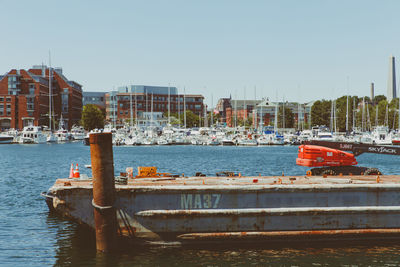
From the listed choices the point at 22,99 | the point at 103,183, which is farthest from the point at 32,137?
the point at 103,183

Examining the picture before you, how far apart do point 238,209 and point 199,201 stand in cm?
126

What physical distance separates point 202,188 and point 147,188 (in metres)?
1.73

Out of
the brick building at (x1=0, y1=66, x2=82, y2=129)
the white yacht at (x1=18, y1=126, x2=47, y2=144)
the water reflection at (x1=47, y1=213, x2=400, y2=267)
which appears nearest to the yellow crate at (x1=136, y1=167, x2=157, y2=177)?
the water reflection at (x1=47, y1=213, x2=400, y2=267)

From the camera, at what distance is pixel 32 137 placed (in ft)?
426

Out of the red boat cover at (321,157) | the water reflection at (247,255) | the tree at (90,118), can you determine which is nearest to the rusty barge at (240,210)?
the water reflection at (247,255)

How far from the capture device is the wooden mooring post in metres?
13.7

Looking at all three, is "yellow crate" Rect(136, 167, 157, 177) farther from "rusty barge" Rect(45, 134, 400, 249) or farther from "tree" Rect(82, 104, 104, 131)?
"tree" Rect(82, 104, 104, 131)

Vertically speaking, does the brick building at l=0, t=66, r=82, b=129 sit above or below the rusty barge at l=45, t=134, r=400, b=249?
above

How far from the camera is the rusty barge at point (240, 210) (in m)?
14.4

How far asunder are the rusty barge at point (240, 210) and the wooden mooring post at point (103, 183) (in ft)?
0.77

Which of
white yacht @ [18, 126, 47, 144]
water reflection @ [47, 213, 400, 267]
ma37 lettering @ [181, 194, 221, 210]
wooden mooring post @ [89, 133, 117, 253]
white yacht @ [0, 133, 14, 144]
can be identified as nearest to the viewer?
wooden mooring post @ [89, 133, 117, 253]

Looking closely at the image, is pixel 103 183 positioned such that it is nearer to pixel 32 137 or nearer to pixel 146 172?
pixel 146 172

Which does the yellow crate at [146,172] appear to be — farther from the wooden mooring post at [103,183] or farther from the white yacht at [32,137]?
the white yacht at [32,137]

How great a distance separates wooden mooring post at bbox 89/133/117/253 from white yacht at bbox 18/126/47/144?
122027 millimetres
